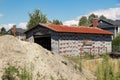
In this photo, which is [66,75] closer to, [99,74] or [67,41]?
[99,74]

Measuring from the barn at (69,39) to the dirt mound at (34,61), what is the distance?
21582mm

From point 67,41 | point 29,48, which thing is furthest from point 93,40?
point 29,48

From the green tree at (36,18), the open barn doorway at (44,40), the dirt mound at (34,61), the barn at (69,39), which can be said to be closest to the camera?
the dirt mound at (34,61)

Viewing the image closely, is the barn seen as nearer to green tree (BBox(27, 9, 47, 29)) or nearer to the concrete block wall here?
the concrete block wall

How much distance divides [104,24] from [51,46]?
34908 mm

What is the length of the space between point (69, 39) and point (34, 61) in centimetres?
2415

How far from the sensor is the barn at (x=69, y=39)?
34.2 m

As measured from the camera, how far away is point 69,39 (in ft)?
114

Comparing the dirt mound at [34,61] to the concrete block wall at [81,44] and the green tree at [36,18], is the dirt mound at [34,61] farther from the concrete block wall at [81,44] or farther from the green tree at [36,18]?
the green tree at [36,18]

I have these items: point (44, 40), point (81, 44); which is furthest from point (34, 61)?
point (44, 40)

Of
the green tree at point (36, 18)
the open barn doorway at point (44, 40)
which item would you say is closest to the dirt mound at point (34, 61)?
the open barn doorway at point (44, 40)

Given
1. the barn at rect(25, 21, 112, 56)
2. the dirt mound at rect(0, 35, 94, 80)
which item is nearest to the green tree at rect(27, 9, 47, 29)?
the barn at rect(25, 21, 112, 56)

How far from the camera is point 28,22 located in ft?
212

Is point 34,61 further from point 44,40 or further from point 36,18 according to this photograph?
point 36,18
